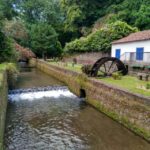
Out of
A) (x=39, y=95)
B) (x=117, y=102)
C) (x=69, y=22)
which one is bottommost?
(x=39, y=95)

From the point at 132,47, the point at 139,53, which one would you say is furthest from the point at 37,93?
the point at 132,47

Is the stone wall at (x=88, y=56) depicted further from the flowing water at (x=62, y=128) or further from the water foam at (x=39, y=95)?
the flowing water at (x=62, y=128)

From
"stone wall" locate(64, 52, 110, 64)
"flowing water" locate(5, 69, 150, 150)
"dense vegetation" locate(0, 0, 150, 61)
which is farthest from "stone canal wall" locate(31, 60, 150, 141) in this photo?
"stone wall" locate(64, 52, 110, 64)

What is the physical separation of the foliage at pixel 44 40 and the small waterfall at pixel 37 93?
94.2 feet

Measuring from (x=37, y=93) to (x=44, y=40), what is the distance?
30.4 m

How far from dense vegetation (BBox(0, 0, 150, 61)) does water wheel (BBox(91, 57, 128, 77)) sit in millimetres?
12233

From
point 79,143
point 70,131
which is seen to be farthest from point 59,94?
point 79,143

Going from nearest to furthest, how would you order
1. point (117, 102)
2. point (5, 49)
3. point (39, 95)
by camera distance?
point (117, 102) → point (39, 95) → point (5, 49)

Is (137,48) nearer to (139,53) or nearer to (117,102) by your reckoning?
(139,53)

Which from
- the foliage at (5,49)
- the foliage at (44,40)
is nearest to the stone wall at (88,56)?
the foliage at (5,49)

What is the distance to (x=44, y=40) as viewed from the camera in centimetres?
5147

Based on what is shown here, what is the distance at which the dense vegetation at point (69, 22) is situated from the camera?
120 ft

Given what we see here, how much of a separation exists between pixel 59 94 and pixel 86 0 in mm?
31965

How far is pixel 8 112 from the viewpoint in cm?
1672
